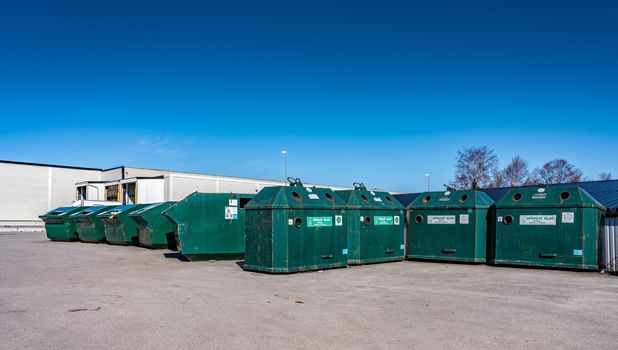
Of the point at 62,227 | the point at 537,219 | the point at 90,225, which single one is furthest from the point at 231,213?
the point at 62,227

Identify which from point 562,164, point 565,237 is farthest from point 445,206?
point 562,164

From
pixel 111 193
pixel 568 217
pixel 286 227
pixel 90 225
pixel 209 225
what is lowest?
pixel 90 225

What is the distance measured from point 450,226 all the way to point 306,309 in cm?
801

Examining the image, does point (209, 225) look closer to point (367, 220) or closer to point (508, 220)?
point (367, 220)

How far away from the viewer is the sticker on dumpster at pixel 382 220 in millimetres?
13379

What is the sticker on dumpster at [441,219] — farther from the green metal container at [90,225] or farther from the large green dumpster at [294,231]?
the green metal container at [90,225]

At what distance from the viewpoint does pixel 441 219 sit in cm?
1402

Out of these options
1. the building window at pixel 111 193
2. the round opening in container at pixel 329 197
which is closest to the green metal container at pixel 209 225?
the round opening in container at pixel 329 197

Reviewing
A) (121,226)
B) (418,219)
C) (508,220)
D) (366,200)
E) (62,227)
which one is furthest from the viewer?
(62,227)

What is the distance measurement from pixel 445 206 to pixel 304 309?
8.19m

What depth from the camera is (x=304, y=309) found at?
6914 millimetres

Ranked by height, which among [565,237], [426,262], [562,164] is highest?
[562,164]

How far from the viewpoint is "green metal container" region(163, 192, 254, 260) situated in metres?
13.2

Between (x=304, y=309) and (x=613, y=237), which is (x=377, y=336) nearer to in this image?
(x=304, y=309)
